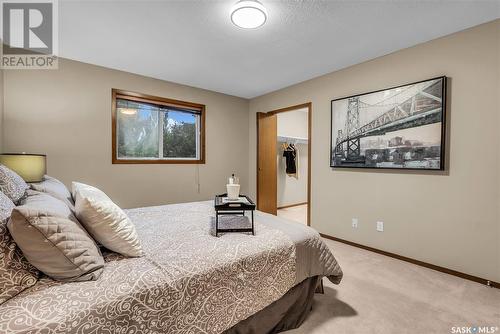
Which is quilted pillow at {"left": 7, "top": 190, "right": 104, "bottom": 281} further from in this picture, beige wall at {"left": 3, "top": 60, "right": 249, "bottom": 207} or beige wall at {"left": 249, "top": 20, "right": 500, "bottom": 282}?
beige wall at {"left": 249, "top": 20, "right": 500, "bottom": 282}

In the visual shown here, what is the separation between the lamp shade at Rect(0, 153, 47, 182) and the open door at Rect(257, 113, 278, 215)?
330 centimetres

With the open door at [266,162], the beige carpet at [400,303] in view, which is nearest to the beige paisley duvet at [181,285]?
the beige carpet at [400,303]

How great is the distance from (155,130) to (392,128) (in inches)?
135

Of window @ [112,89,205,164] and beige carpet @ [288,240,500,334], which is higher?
window @ [112,89,205,164]

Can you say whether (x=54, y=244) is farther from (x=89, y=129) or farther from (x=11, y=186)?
(x=89, y=129)

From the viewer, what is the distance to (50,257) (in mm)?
994

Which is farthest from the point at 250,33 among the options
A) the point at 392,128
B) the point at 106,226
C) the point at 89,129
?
the point at 89,129

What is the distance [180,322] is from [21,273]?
698 mm

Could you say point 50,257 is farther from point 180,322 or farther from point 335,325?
point 335,325

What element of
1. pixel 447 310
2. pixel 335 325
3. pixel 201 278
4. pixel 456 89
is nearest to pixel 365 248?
pixel 447 310

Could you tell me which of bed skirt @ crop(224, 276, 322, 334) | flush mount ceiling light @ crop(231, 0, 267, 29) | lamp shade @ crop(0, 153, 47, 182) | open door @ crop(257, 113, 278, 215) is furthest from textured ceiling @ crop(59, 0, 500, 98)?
bed skirt @ crop(224, 276, 322, 334)

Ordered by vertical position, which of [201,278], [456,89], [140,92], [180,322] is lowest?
[180,322]

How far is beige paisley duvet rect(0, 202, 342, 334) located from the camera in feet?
2.95

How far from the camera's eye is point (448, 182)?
240cm
